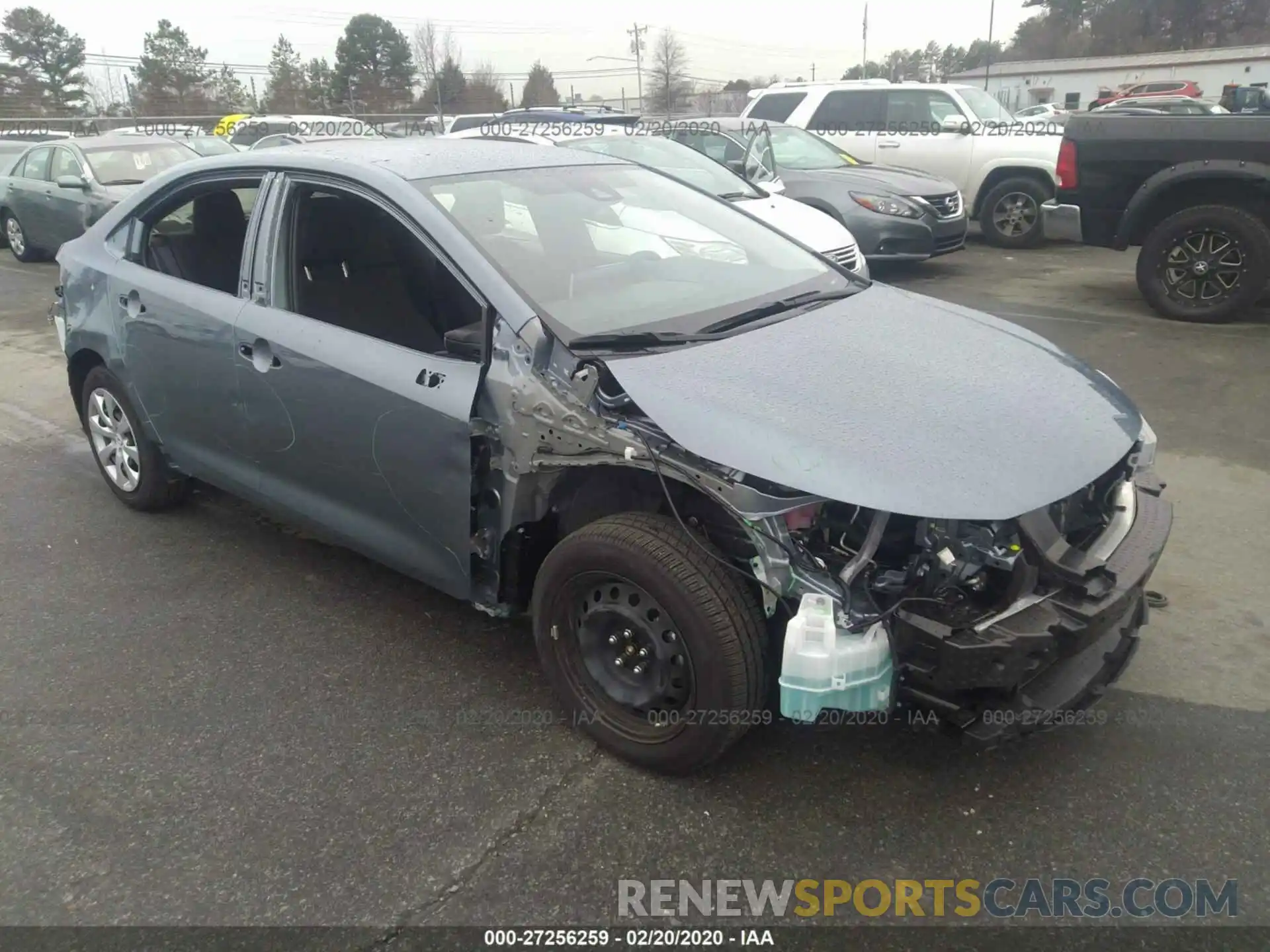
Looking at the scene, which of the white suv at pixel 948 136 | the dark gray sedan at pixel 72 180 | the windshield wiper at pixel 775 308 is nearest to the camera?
the windshield wiper at pixel 775 308

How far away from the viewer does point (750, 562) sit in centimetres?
257

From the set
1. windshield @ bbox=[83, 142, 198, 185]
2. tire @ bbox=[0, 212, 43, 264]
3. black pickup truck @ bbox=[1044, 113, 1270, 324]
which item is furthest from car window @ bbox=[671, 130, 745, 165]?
tire @ bbox=[0, 212, 43, 264]

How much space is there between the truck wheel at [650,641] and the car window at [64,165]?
422 inches

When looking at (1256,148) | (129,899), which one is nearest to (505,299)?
(129,899)

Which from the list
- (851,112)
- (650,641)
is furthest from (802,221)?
(851,112)

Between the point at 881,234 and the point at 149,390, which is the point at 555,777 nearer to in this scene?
the point at 149,390

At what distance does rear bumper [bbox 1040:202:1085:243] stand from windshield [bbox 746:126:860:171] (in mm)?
2672

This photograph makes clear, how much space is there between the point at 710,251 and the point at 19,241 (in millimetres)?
12709

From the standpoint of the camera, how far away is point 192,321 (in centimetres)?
381

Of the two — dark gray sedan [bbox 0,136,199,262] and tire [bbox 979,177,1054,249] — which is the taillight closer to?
tire [bbox 979,177,1054,249]

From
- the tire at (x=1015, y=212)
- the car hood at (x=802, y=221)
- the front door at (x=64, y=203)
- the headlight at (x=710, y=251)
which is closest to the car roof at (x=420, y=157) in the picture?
the headlight at (x=710, y=251)

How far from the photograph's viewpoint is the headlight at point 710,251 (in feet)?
11.9

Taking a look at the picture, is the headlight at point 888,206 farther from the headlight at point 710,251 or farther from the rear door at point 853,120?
the headlight at point 710,251

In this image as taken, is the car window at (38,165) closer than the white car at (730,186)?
No
